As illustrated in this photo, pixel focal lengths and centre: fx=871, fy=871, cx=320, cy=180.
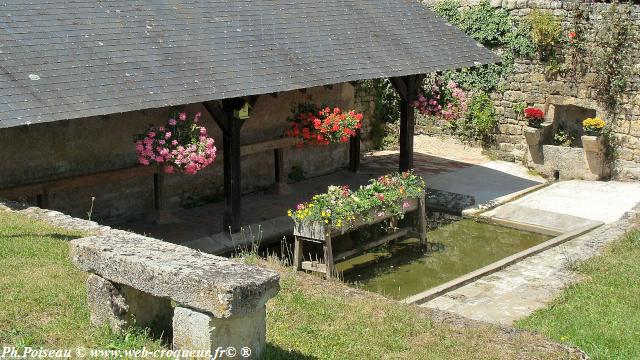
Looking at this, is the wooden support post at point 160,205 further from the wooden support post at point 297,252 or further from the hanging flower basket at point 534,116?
the hanging flower basket at point 534,116

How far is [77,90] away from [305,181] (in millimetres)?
5574

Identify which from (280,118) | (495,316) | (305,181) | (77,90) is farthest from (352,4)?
(495,316)

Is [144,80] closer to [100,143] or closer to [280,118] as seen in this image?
[100,143]

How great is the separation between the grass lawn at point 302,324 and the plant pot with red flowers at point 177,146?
2.54 meters

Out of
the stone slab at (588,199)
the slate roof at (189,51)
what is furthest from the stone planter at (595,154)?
the slate roof at (189,51)

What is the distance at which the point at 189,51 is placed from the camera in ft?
33.9

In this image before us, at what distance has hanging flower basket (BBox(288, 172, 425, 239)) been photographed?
9734 mm

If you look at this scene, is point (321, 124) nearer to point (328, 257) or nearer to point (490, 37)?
point (328, 257)

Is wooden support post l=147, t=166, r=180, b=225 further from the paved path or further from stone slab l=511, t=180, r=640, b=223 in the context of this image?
stone slab l=511, t=180, r=640, b=223

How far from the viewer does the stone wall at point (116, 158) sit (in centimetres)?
1013

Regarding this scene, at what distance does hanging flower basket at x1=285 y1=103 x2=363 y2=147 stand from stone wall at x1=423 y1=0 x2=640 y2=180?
15.2 feet

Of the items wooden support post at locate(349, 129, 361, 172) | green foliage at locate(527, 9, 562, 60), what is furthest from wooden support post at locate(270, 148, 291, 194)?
green foliage at locate(527, 9, 562, 60)

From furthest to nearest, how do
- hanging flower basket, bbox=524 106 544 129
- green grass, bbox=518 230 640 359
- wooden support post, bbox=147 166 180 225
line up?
hanging flower basket, bbox=524 106 544 129 < wooden support post, bbox=147 166 180 225 < green grass, bbox=518 230 640 359

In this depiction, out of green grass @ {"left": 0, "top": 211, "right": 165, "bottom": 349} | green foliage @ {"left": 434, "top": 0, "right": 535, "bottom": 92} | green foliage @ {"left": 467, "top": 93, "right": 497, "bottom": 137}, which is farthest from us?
green foliage @ {"left": 467, "top": 93, "right": 497, "bottom": 137}
